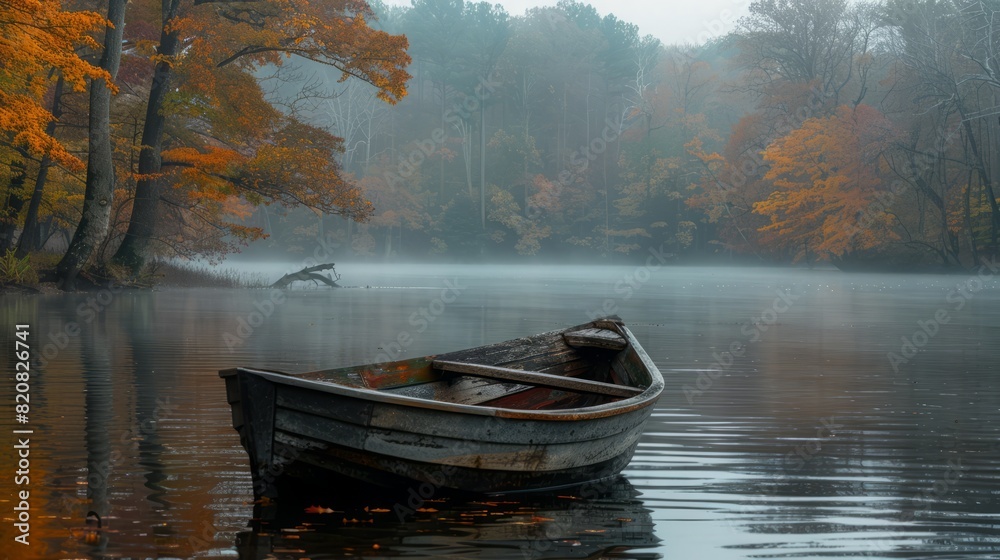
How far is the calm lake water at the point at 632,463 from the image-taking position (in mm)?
6012

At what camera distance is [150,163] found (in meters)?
30.2

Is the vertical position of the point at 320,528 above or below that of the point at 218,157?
below

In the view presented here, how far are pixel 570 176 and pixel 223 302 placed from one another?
54552 millimetres

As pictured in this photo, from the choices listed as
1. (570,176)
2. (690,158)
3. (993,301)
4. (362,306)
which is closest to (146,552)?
(362,306)

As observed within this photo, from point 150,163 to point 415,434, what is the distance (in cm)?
2584

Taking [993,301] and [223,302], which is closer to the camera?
[223,302]

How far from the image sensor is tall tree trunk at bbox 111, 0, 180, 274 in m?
29.8

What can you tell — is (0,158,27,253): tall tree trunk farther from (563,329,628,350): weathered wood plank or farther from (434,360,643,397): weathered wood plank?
(434,360,643,397): weathered wood plank

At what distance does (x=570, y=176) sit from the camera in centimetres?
8225

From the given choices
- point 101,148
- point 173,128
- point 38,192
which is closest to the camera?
point 101,148

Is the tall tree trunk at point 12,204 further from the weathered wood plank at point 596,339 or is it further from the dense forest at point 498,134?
the weathered wood plank at point 596,339

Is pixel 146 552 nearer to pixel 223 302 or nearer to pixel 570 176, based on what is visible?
pixel 223 302

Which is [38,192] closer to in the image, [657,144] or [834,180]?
[834,180]

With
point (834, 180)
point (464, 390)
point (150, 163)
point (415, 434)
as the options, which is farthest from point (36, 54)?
point (834, 180)
